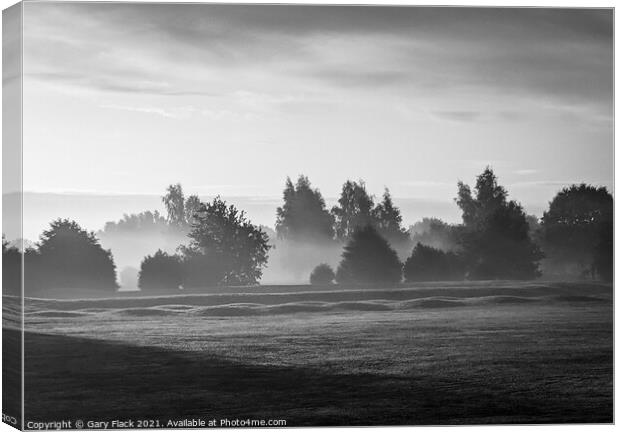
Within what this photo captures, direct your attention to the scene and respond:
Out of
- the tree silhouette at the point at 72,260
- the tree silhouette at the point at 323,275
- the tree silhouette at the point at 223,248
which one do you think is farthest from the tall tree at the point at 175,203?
the tree silhouette at the point at 323,275

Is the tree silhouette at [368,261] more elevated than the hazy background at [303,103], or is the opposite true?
the hazy background at [303,103]

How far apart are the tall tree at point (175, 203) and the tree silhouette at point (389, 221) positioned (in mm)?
2940

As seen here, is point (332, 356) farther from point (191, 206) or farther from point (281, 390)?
point (191, 206)

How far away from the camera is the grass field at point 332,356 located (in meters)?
20.0

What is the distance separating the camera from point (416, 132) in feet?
69.2

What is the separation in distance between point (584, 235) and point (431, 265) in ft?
8.09

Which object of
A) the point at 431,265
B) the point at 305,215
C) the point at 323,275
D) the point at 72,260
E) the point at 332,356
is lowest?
the point at 332,356

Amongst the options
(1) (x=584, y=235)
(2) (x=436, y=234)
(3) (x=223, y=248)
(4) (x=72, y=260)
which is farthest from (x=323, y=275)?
(1) (x=584, y=235)

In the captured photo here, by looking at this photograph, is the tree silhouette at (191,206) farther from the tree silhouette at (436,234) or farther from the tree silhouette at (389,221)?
the tree silhouette at (436,234)

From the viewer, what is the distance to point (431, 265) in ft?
70.5

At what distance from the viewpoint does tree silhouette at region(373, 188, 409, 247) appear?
21.0 meters

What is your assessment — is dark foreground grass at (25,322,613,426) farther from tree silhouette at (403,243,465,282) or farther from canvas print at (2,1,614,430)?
tree silhouette at (403,243,465,282)

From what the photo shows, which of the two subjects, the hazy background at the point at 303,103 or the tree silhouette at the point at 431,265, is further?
the tree silhouette at the point at 431,265

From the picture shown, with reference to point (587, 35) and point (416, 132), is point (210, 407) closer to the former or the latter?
point (416, 132)
